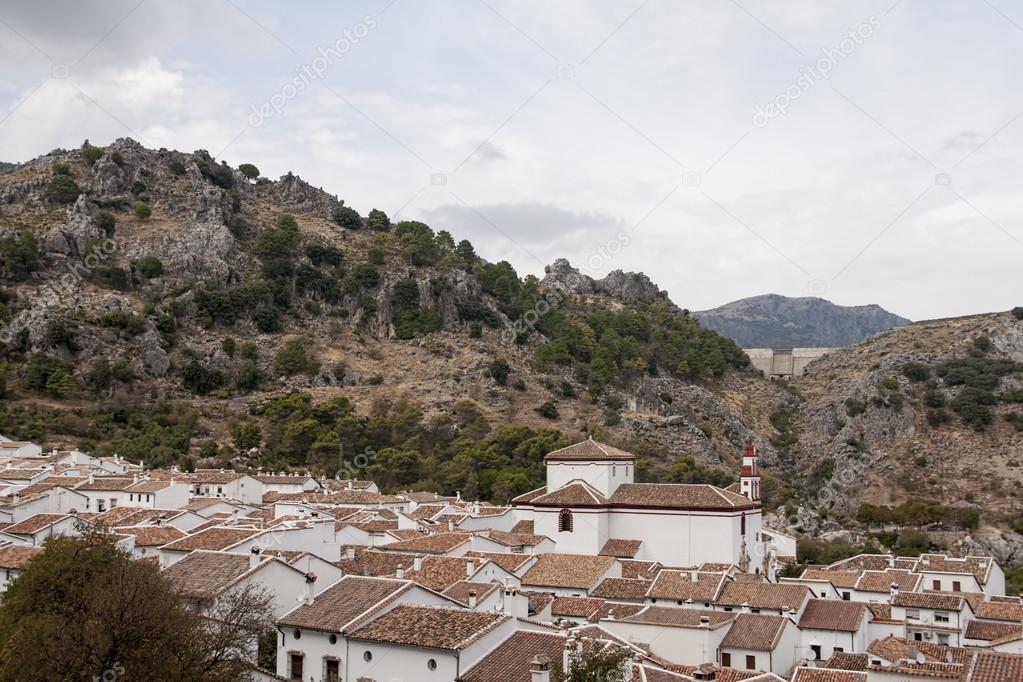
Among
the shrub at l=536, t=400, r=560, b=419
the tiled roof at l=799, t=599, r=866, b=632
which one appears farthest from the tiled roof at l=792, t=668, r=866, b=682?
the shrub at l=536, t=400, r=560, b=419

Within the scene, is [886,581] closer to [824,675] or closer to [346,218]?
[824,675]

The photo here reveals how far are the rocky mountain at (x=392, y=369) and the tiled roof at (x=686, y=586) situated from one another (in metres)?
26.4

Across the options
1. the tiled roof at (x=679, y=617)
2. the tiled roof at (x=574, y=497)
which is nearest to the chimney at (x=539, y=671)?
the tiled roof at (x=679, y=617)

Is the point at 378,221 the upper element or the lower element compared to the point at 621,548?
upper

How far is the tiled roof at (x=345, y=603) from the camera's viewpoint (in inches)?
843

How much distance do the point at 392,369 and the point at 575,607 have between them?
5568cm

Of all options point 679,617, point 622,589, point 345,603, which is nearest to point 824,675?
point 679,617

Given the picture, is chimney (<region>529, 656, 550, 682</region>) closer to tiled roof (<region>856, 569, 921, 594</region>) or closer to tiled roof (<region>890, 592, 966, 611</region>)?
tiled roof (<region>890, 592, 966, 611</region>)

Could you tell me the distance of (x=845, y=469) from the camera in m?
82.2

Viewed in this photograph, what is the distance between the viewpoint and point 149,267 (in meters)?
84.9

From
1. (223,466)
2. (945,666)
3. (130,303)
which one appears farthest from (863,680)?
(130,303)

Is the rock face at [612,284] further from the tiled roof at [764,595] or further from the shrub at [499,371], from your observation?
the tiled roof at [764,595]

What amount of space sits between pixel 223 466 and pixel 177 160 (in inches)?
2114

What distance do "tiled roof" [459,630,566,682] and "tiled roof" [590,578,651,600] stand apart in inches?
496
